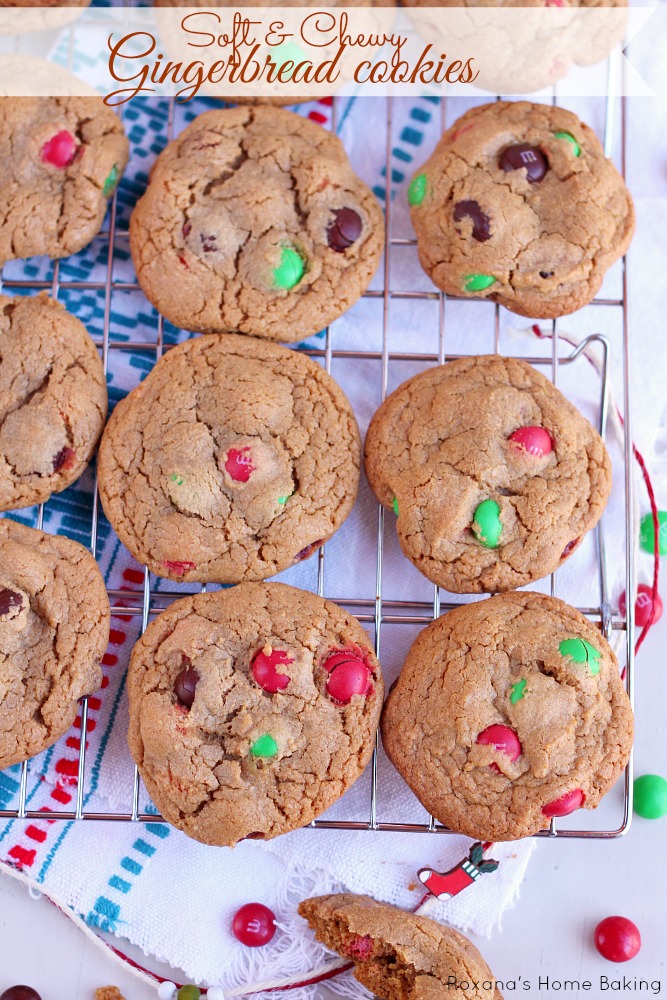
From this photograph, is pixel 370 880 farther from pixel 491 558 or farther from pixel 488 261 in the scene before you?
pixel 488 261

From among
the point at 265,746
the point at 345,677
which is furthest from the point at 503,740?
the point at 265,746

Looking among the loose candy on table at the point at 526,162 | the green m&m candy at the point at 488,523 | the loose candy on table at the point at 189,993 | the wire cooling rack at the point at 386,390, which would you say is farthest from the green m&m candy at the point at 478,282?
the loose candy on table at the point at 189,993

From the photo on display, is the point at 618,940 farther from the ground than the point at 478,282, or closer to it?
closer to it

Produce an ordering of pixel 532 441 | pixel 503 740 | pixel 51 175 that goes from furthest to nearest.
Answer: pixel 51 175
pixel 532 441
pixel 503 740

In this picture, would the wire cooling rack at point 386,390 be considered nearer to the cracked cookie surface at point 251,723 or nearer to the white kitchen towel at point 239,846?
the white kitchen towel at point 239,846

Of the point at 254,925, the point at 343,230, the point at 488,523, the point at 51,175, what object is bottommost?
the point at 254,925

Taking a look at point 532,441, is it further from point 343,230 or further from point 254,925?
point 254,925

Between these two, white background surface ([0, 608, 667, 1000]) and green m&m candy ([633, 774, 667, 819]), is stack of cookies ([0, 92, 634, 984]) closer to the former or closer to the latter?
white background surface ([0, 608, 667, 1000])
